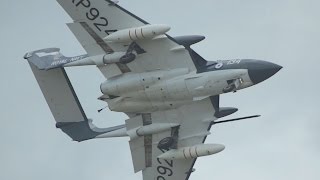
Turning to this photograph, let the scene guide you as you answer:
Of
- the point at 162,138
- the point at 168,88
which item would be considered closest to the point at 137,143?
the point at 162,138

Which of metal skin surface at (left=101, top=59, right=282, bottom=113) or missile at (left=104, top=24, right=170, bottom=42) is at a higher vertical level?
missile at (left=104, top=24, right=170, bottom=42)

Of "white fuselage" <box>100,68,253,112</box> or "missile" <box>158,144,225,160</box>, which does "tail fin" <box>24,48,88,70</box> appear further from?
"missile" <box>158,144,225,160</box>

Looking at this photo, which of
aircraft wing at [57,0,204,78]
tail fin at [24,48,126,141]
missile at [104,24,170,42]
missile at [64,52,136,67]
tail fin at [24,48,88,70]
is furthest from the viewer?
tail fin at [24,48,126,141]

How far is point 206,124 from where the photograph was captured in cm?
7994

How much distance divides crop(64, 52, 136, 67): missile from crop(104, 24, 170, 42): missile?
1.06 m

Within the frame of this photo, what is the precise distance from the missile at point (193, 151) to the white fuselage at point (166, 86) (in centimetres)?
292

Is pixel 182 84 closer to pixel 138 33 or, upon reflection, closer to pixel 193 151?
pixel 138 33

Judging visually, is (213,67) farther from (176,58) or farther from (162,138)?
(162,138)

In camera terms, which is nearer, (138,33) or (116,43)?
(138,33)

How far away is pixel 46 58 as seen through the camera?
3159 inches

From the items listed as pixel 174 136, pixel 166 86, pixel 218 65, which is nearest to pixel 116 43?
pixel 166 86

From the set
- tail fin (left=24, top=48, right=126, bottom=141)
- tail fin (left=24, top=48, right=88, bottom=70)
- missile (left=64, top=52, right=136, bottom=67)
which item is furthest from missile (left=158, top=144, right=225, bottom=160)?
tail fin (left=24, top=48, right=88, bottom=70)

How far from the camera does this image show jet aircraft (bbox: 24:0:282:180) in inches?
2968

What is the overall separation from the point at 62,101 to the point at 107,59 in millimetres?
6220
